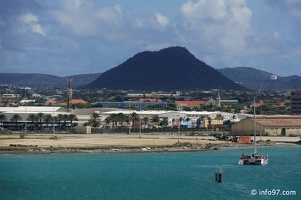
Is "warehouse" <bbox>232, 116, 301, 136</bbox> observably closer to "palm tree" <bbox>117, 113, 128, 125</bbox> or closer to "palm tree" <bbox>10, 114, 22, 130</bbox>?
"palm tree" <bbox>117, 113, 128, 125</bbox>

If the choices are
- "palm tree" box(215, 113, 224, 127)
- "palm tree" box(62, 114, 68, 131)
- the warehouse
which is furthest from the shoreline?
"palm tree" box(215, 113, 224, 127)

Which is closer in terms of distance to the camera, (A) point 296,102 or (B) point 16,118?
(B) point 16,118

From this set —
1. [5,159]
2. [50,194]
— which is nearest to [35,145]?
[5,159]

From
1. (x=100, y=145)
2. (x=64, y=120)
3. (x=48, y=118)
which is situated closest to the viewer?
(x=100, y=145)

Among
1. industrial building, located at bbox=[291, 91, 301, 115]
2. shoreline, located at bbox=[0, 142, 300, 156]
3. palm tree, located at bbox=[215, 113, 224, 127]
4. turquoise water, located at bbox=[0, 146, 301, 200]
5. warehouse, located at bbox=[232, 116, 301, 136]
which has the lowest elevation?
turquoise water, located at bbox=[0, 146, 301, 200]

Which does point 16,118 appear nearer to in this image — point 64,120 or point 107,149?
point 64,120

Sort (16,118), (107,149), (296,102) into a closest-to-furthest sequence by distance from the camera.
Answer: (107,149) → (16,118) → (296,102)

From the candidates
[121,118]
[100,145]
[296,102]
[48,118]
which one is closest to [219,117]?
[121,118]

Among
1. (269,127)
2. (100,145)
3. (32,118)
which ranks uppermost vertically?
(32,118)

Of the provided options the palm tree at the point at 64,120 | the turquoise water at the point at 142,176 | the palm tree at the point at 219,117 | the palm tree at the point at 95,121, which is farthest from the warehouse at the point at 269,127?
the turquoise water at the point at 142,176

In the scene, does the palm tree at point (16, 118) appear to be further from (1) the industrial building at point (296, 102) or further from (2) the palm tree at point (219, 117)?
(1) the industrial building at point (296, 102)
